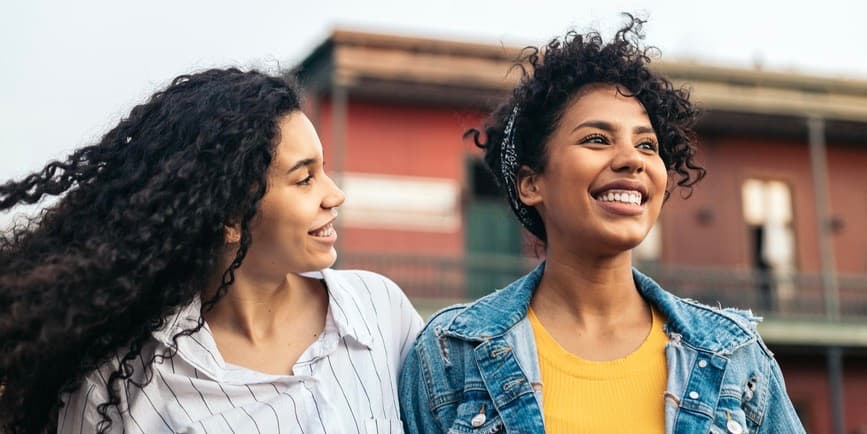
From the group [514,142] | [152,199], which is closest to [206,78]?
[152,199]

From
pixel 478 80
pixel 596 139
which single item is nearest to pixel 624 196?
pixel 596 139

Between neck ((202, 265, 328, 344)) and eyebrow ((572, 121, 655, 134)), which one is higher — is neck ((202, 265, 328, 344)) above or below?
below

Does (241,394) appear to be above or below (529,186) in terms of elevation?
below

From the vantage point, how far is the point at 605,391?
335cm

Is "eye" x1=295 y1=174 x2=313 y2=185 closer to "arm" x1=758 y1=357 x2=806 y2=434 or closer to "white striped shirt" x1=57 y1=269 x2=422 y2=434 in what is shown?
"white striped shirt" x1=57 y1=269 x2=422 y2=434

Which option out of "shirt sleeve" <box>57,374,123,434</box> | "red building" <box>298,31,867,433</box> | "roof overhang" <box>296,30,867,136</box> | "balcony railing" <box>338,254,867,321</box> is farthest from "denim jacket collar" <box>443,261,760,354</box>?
"balcony railing" <box>338,254,867,321</box>

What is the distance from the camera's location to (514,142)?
388 cm

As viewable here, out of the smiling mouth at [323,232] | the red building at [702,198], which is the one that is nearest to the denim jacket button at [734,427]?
the smiling mouth at [323,232]

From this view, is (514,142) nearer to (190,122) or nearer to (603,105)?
(603,105)

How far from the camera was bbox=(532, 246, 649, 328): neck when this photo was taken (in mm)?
3609

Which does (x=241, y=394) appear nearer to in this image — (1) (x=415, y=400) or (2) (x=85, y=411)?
(2) (x=85, y=411)

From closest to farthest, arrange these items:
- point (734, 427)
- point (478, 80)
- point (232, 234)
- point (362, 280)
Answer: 1. point (734, 427)
2. point (232, 234)
3. point (362, 280)
4. point (478, 80)

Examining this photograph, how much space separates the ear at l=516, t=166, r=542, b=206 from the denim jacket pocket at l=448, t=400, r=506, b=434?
661mm

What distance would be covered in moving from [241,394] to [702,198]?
574 inches
